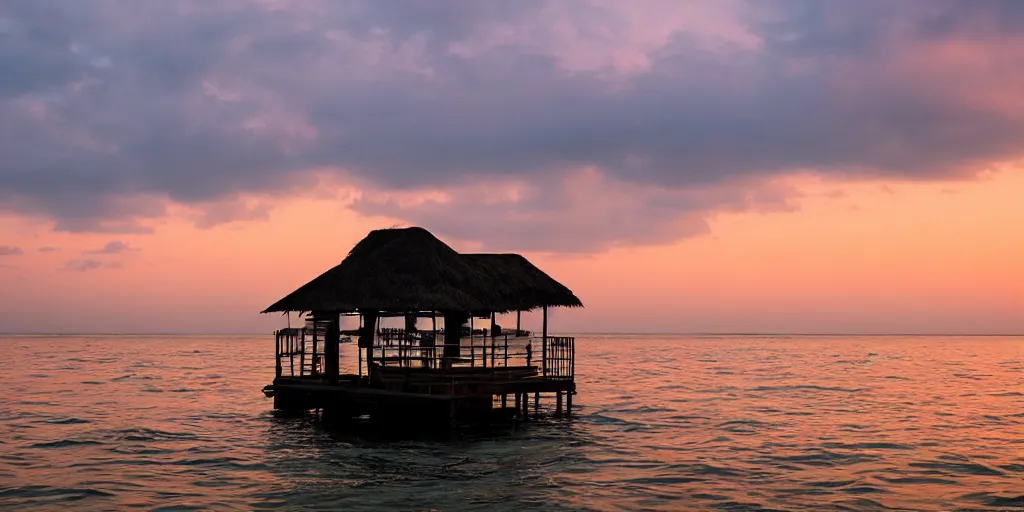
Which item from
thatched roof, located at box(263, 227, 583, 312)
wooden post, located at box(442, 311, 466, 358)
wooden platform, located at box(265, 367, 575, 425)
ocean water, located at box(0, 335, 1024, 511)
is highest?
thatched roof, located at box(263, 227, 583, 312)

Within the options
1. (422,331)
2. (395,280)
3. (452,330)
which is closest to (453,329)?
(452,330)

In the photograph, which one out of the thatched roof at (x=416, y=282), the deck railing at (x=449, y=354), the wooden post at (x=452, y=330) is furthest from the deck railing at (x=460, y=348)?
the thatched roof at (x=416, y=282)

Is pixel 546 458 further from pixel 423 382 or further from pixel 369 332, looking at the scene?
pixel 369 332

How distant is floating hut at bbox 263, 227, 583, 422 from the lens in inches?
1085

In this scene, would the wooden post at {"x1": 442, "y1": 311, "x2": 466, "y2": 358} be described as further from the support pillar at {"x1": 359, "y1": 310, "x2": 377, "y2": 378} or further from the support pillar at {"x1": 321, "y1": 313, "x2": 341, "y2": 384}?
the support pillar at {"x1": 321, "y1": 313, "x2": 341, "y2": 384}

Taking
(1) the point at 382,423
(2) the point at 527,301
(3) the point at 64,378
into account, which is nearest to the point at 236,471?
(1) the point at 382,423

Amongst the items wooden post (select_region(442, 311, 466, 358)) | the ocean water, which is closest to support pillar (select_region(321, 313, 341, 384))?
the ocean water

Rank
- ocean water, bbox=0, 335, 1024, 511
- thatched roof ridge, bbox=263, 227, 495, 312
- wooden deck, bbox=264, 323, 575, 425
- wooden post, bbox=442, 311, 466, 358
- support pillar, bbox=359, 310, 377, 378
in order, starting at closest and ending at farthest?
ocean water, bbox=0, 335, 1024, 511
wooden deck, bbox=264, 323, 575, 425
thatched roof ridge, bbox=263, 227, 495, 312
support pillar, bbox=359, 310, 377, 378
wooden post, bbox=442, 311, 466, 358

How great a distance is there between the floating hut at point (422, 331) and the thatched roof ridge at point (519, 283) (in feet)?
0.16

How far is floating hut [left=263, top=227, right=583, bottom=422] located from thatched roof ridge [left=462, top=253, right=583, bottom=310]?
0.05 metres

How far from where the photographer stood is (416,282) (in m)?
A: 28.2

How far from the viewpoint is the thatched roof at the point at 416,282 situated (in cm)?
2777

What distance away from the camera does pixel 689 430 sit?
30.6 meters

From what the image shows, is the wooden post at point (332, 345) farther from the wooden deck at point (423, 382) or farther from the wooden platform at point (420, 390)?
the wooden platform at point (420, 390)
